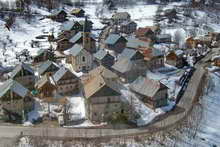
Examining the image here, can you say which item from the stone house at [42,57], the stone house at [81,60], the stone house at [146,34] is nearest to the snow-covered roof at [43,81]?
the stone house at [81,60]

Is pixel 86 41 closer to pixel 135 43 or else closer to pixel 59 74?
pixel 135 43

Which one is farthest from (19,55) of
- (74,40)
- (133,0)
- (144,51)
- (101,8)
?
(133,0)

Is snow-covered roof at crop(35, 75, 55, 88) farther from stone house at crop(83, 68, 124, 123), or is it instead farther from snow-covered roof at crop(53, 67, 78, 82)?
stone house at crop(83, 68, 124, 123)

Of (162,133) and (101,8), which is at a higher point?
(101,8)

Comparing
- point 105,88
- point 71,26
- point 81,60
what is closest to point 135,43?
point 81,60

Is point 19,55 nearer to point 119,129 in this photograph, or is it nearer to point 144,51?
point 144,51

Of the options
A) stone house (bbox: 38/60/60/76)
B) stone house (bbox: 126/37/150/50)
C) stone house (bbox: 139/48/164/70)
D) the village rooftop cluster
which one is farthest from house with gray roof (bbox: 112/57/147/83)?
stone house (bbox: 126/37/150/50)

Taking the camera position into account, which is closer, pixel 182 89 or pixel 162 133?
pixel 162 133

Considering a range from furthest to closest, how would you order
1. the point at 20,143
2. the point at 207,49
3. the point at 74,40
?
the point at 207,49 < the point at 74,40 < the point at 20,143
